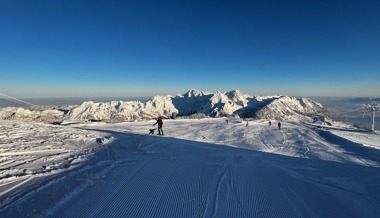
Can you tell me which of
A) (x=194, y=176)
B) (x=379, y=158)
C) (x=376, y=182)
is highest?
(x=194, y=176)

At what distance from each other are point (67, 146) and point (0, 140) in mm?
3117

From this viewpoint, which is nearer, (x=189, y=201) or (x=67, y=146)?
(x=189, y=201)

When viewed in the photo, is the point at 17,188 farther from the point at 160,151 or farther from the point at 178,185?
the point at 160,151

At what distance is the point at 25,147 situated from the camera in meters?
11.4

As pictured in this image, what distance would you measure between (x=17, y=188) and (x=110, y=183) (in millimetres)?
2277

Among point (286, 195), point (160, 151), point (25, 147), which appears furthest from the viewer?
point (160, 151)

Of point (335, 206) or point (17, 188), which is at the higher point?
point (17, 188)

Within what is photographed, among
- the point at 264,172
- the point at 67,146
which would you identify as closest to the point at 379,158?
the point at 264,172

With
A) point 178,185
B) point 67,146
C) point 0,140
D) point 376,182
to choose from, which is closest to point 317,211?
point 178,185

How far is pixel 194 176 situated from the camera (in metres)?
8.71

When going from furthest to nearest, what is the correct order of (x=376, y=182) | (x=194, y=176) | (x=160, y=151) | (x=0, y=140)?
(x=160, y=151), (x=0, y=140), (x=376, y=182), (x=194, y=176)

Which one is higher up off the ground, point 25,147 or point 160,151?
point 25,147

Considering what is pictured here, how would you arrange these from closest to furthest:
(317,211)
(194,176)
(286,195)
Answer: (317,211), (286,195), (194,176)

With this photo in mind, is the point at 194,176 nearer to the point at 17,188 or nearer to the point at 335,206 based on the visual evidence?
the point at 335,206
